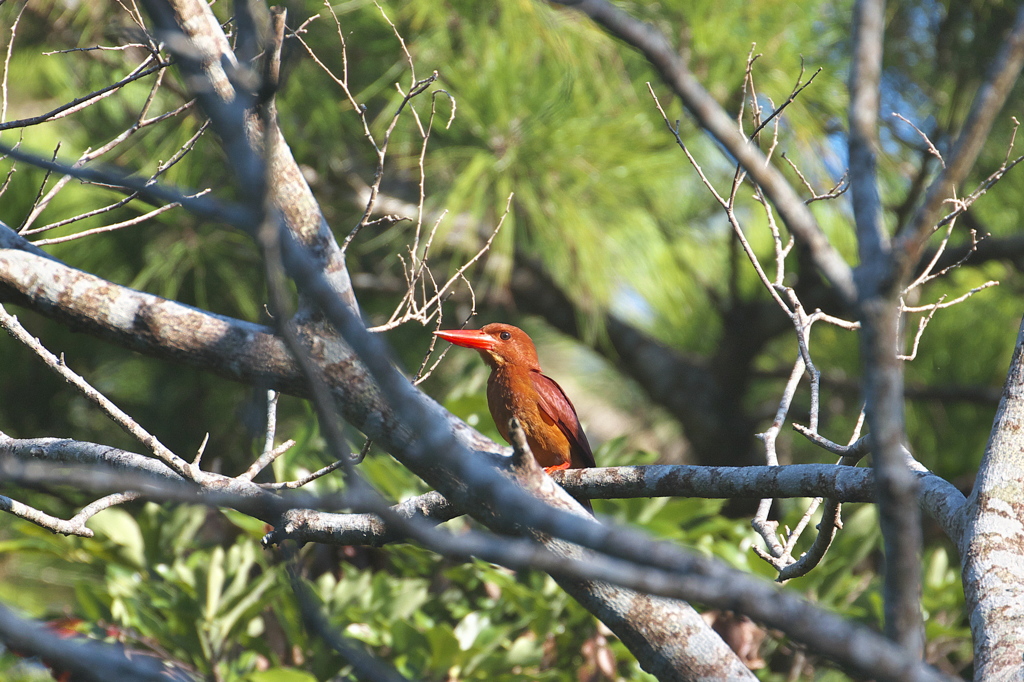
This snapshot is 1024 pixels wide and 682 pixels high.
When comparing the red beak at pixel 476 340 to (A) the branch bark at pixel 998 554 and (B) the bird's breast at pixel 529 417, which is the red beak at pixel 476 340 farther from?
(A) the branch bark at pixel 998 554

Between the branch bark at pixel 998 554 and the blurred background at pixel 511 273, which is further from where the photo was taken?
the blurred background at pixel 511 273

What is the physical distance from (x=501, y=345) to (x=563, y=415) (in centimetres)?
38

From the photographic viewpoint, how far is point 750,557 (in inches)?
111

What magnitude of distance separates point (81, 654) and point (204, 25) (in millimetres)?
1215

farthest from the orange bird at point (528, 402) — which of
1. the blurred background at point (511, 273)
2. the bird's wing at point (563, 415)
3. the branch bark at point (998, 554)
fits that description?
the branch bark at point (998, 554)

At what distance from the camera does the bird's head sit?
10.1 feet

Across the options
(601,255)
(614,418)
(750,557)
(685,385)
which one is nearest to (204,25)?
(601,255)

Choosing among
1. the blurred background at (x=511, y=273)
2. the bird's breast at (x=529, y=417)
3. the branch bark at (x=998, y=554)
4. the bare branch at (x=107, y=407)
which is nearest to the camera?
the branch bark at (x=998, y=554)

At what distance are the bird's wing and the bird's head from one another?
11cm

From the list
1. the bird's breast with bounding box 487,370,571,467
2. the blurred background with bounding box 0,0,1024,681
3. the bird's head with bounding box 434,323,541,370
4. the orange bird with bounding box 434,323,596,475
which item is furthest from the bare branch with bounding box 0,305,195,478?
the bird's head with bounding box 434,323,541,370

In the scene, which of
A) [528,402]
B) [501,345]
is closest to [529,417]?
[528,402]

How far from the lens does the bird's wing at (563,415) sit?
2.92 metres

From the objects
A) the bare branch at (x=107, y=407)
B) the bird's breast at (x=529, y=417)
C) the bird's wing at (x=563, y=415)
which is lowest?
the bare branch at (x=107, y=407)

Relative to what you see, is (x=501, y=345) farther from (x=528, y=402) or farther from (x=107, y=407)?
(x=107, y=407)
